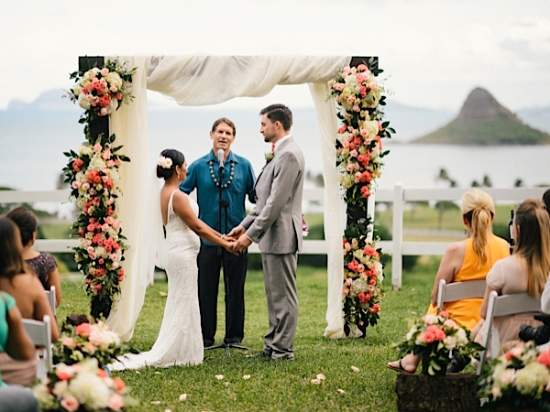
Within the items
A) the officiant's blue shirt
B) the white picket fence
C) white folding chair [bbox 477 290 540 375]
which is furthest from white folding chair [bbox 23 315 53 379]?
the white picket fence

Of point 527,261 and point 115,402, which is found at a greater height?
point 527,261

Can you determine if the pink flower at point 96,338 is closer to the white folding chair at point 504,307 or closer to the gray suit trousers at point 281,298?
the white folding chair at point 504,307

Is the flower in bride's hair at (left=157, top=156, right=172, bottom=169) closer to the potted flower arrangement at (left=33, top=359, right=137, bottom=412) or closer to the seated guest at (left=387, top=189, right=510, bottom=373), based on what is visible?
the seated guest at (left=387, top=189, right=510, bottom=373)

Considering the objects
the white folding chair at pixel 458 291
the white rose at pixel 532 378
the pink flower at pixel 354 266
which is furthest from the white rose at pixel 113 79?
the white rose at pixel 532 378

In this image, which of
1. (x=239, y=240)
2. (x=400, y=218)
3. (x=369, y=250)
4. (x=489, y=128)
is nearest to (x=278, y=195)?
(x=239, y=240)

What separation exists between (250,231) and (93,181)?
1.92 metres

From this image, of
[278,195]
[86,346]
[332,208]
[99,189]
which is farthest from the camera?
[332,208]

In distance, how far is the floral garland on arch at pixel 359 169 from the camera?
7.70m

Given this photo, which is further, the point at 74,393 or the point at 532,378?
the point at 532,378

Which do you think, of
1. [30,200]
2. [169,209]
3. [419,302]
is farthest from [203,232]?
[30,200]

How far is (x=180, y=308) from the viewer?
677cm

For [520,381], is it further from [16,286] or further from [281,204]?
[281,204]

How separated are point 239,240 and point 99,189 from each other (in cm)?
175

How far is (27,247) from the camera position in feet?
17.0
